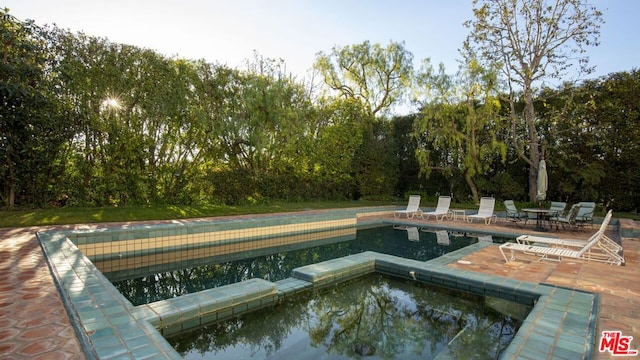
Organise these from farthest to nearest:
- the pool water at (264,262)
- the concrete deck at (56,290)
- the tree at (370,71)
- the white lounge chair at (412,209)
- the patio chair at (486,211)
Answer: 1. the tree at (370,71)
2. the white lounge chair at (412,209)
3. the patio chair at (486,211)
4. the pool water at (264,262)
5. the concrete deck at (56,290)

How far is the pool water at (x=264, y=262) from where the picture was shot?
18.1 ft

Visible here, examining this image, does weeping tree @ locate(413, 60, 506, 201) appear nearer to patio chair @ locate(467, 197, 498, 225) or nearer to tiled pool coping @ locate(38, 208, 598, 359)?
patio chair @ locate(467, 197, 498, 225)

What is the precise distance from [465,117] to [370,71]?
858 cm

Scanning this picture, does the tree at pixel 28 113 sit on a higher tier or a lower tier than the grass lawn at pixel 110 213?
higher

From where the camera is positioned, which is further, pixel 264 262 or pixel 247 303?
pixel 264 262

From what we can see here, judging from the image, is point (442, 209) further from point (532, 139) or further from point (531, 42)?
point (531, 42)

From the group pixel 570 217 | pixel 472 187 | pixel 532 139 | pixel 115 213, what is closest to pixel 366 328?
Answer: pixel 115 213

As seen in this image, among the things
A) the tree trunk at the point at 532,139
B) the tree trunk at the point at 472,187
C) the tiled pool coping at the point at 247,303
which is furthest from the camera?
the tree trunk at the point at 472,187

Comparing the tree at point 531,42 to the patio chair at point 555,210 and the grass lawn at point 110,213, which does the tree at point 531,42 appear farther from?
the grass lawn at point 110,213

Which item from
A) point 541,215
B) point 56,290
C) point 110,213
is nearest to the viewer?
point 56,290

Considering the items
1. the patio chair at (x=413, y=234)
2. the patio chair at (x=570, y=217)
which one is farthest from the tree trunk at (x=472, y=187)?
the patio chair at (x=413, y=234)

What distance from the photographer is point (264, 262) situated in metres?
7.24

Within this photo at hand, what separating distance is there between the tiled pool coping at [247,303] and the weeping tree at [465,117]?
11220 mm

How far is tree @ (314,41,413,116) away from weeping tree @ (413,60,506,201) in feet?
16.8
